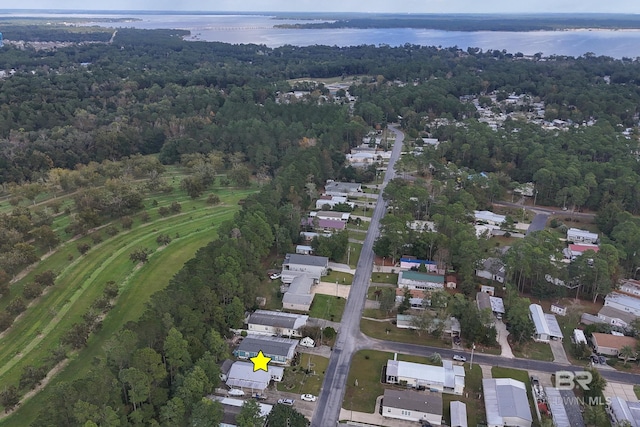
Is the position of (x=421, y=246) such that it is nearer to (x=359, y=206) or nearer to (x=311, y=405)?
(x=359, y=206)

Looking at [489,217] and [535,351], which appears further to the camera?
Answer: [489,217]

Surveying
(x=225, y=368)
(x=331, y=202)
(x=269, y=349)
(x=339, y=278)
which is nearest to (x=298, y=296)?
(x=339, y=278)

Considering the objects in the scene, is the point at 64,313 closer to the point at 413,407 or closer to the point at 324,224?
the point at 324,224

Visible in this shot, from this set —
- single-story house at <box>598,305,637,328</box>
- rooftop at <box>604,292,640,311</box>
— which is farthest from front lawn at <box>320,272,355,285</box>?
rooftop at <box>604,292,640,311</box>

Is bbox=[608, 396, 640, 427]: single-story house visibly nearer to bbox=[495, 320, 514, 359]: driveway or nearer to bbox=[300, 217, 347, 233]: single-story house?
bbox=[495, 320, 514, 359]: driveway

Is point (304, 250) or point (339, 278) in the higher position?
point (304, 250)
